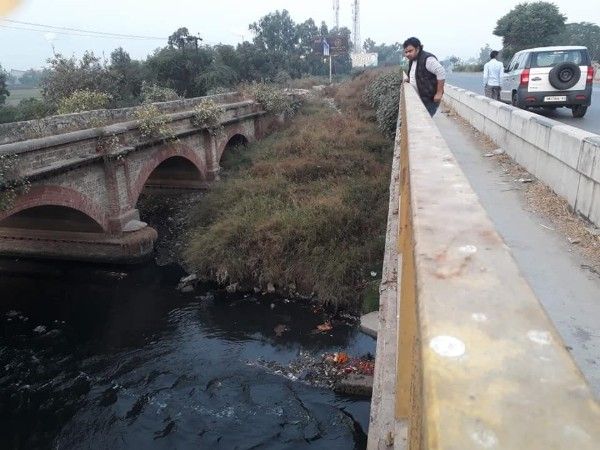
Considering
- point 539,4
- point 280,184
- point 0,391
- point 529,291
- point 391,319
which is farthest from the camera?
point 539,4

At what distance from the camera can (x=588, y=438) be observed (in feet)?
1.96

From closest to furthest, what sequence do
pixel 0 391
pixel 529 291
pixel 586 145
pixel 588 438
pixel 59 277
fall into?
pixel 588 438
pixel 529 291
pixel 586 145
pixel 0 391
pixel 59 277

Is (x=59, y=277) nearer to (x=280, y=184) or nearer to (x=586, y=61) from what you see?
(x=280, y=184)

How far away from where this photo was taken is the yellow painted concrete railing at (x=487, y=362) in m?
0.63

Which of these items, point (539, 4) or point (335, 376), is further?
point (539, 4)

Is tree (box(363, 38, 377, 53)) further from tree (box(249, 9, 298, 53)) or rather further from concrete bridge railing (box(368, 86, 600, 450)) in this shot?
concrete bridge railing (box(368, 86, 600, 450))

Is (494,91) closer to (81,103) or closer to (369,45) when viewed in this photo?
(81,103)

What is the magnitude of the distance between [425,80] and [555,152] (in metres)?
2.66

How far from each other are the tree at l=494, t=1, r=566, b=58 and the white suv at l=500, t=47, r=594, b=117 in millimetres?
34058

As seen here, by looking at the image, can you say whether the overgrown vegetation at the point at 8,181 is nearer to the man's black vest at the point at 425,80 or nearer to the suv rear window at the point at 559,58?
the man's black vest at the point at 425,80

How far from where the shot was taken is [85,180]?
10.9 meters

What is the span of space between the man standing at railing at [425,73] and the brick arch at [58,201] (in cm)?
725

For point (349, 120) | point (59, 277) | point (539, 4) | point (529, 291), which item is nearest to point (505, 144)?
point (529, 291)

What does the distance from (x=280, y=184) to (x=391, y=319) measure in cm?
1187
